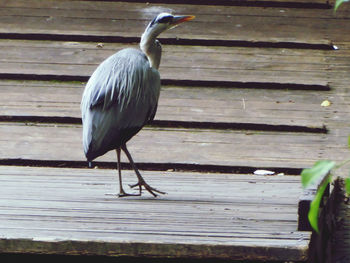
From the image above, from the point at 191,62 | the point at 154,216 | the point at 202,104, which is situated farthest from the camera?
the point at 191,62

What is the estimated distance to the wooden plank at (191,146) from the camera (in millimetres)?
5359

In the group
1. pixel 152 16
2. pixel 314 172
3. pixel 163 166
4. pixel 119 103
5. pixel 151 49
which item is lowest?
pixel 163 166

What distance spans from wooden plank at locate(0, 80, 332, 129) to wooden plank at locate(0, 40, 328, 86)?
0.16 meters

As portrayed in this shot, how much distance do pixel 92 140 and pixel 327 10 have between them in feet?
13.4

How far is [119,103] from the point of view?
4.41m

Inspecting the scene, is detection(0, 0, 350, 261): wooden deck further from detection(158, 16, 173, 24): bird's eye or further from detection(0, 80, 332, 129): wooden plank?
detection(158, 16, 173, 24): bird's eye

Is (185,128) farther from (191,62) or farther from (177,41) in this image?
(177,41)

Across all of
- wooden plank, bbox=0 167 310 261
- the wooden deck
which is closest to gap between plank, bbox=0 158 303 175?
the wooden deck

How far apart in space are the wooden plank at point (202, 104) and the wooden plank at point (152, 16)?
89 centimetres

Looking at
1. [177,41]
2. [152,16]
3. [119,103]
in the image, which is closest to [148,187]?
[119,103]

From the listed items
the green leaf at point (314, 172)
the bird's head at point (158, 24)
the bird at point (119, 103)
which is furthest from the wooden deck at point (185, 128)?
the green leaf at point (314, 172)

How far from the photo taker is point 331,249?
4.45 meters

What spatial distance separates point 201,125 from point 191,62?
1.03 metres

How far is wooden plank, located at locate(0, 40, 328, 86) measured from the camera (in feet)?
21.7
